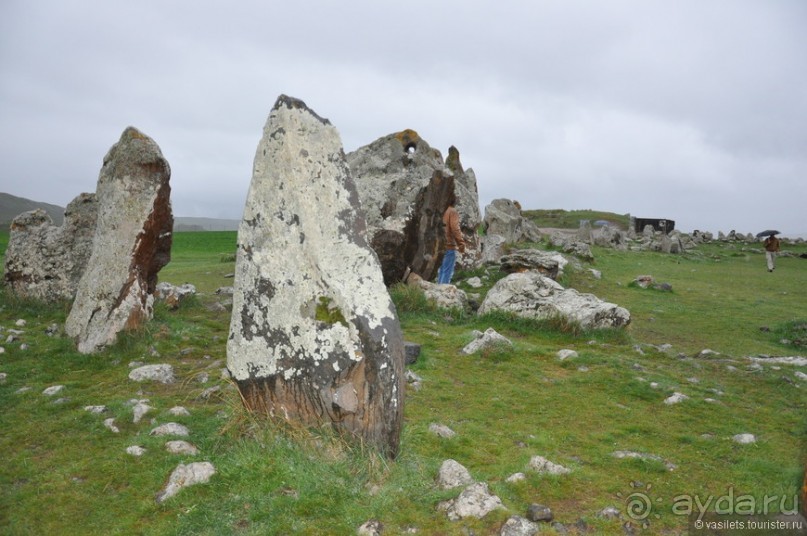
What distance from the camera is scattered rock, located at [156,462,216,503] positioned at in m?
5.55

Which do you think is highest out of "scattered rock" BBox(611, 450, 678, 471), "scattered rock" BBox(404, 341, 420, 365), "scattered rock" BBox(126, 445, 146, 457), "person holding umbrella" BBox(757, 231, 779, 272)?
"person holding umbrella" BBox(757, 231, 779, 272)

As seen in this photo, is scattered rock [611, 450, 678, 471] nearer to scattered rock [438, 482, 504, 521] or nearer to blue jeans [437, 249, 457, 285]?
scattered rock [438, 482, 504, 521]

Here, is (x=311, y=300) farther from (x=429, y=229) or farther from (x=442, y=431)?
(x=429, y=229)

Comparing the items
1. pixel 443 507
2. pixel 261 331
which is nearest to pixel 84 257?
pixel 261 331

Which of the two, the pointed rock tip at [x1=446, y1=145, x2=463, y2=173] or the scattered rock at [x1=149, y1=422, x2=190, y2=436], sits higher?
the pointed rock tip at [x1=446, y1=145, x2=463, y2=173]

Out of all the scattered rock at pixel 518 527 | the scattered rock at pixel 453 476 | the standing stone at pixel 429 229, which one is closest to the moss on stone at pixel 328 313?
the scattered rock at pixel 453 476

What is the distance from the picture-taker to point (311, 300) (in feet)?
21.0

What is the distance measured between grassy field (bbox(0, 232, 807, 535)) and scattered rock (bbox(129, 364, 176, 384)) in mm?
156

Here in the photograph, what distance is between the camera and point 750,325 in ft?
Result: 49.5

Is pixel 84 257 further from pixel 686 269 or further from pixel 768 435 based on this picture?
pixel 686 269

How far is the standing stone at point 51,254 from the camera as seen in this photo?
13594 mm

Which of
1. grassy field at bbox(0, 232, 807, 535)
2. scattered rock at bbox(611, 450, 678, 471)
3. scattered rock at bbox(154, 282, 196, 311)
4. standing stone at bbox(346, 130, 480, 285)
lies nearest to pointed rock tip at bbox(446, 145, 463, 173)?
standing stone at bbox(346, 130, 480, 285)

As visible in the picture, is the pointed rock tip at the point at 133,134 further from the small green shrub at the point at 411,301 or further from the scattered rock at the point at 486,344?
the scattered rock at the point at 486,344

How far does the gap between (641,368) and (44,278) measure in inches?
497
